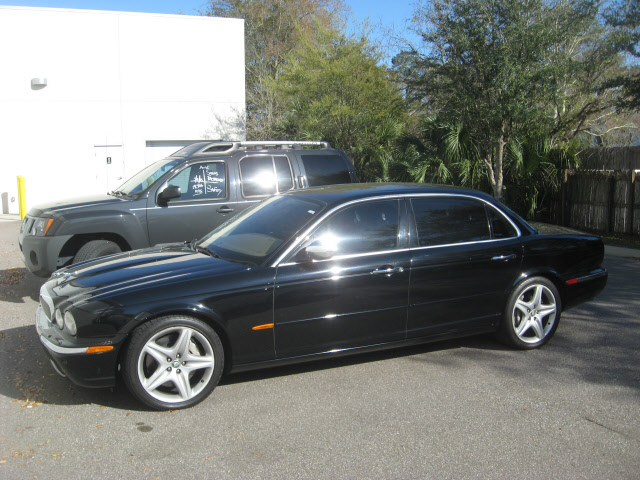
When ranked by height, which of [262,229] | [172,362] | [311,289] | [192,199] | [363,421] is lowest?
[363,421]

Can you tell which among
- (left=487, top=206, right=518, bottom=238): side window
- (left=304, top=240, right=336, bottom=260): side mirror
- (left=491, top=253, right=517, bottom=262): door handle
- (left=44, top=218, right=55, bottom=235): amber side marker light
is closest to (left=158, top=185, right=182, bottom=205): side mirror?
(left=44, top=218, right=55, bottom=235): amber side marker light

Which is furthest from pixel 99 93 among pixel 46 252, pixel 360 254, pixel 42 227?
pixel 360 254

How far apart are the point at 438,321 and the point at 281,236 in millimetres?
1530

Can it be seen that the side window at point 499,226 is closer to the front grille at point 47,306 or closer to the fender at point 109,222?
the front grille at point 47,306

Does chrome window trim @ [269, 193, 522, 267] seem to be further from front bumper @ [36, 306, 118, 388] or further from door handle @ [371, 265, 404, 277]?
front bumper @ [36, 306, 118, 388]

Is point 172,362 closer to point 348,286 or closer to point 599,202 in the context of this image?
point 348,286

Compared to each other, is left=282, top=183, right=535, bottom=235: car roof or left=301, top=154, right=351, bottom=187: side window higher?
left=301, top=154, right=351, bottom=187: side window

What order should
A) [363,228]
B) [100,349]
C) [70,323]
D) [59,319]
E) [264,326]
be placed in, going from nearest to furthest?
[100,349] → [70,323] → [59,319] → [264,326] → [363,228]

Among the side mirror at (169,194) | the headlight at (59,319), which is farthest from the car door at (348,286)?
the side mirror at (169,194)

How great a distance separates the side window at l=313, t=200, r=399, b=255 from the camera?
4.88m

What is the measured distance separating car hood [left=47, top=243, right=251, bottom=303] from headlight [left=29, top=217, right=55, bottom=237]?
2348mm

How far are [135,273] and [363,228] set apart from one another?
1.85 metres

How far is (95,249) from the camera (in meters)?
7.31

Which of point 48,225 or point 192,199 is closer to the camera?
point 48,225
